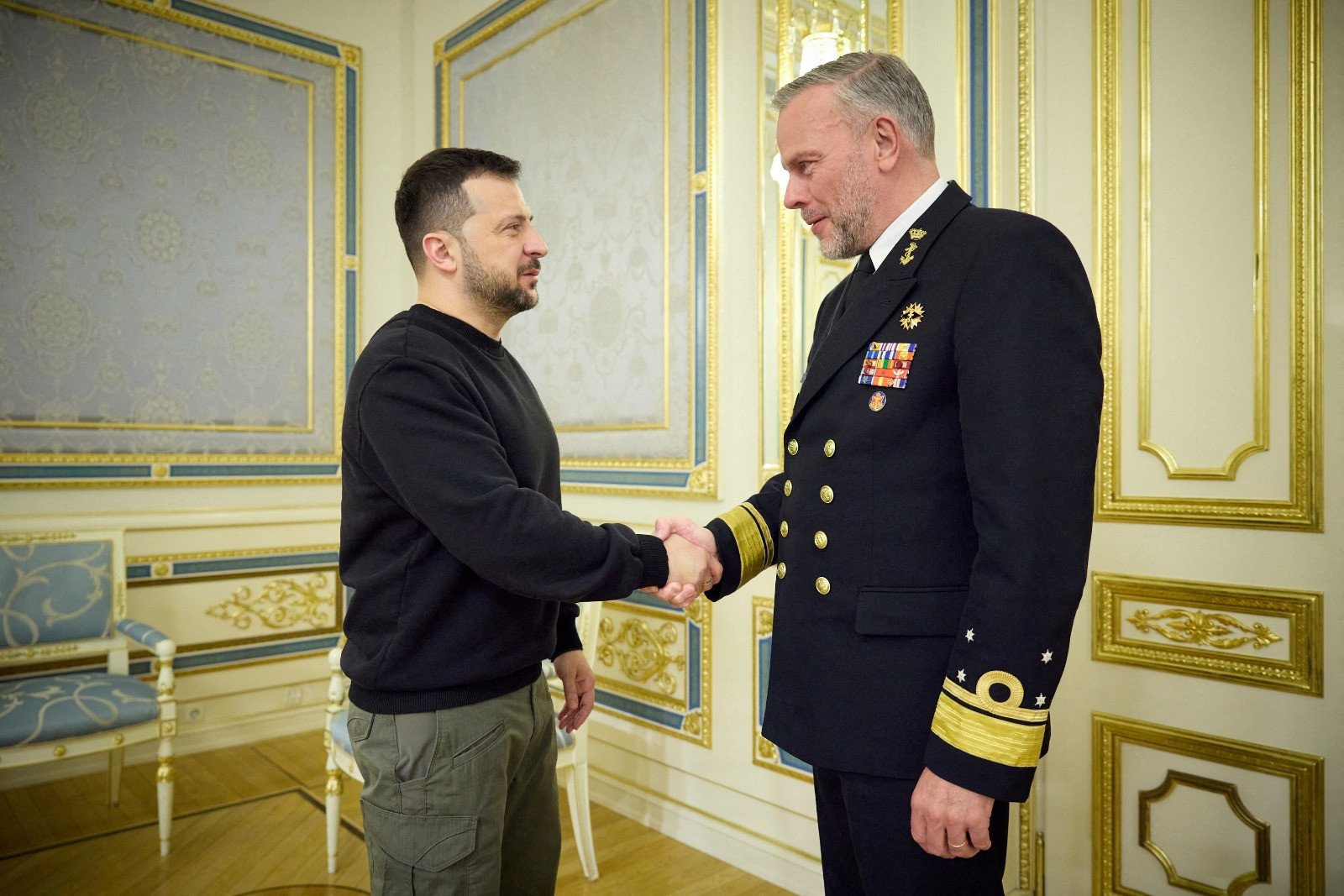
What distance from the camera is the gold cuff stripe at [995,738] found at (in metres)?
0.99

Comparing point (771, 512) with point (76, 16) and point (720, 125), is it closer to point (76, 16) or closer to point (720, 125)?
point (720, 125)

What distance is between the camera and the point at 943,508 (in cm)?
111

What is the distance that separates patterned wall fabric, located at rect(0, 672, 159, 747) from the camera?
2.53m

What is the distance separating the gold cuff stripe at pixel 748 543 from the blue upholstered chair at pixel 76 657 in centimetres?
211

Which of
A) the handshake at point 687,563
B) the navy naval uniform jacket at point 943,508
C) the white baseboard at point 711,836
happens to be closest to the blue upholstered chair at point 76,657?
the white baseboard at point 711,836

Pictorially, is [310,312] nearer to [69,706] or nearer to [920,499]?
[69,706]

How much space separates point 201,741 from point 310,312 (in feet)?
6.19

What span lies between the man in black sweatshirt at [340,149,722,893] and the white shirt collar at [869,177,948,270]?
610 mm

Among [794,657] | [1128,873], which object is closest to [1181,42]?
[794,657]

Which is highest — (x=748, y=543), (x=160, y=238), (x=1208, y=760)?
(x=160, y=238)

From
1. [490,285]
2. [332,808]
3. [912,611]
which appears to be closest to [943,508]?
[912,611]

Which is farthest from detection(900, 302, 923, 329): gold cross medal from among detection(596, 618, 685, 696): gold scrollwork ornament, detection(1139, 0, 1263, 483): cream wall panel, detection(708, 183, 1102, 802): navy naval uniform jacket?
detection(596, 618, 685, 696): gold scrollwork ornament

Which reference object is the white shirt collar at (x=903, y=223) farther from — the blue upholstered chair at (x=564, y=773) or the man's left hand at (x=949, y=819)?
the blue upholstered chair at (x=564, y=773)

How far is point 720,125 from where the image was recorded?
2.78 metres
